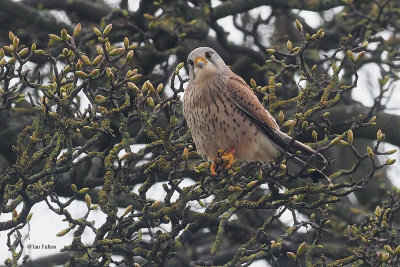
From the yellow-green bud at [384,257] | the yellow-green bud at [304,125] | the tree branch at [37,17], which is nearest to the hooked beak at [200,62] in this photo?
the yellow-green bud at [304,125]

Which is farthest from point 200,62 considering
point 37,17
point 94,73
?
point 37,17

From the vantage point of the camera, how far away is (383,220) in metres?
4.31

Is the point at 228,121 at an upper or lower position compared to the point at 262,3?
lower

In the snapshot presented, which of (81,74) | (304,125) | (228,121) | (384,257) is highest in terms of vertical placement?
(81,74)

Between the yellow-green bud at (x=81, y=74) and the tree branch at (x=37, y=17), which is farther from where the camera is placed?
the tree branch at (x=37, y=17)

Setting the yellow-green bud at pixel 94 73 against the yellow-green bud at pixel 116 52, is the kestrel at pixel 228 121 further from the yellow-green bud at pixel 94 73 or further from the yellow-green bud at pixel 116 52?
the yellow-green bud at pixel 94 73

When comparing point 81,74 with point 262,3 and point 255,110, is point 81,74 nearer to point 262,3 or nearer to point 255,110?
point 255,110

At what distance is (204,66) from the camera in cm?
548

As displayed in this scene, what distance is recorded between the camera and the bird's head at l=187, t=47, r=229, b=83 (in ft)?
17.7

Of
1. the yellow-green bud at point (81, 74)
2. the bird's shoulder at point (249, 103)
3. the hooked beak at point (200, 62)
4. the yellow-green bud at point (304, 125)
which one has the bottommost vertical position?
the bird's shoulder at point (249, 103)

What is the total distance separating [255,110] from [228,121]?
0.20 metres

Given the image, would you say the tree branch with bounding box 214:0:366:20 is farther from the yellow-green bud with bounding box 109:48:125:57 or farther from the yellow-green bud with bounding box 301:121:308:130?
the yellow-green bud with bounding box 301:121:308:130

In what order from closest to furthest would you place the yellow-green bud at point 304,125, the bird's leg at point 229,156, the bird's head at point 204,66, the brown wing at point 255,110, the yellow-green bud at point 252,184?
the yellow-green bud at point 304,125
the yellow-green bud at point 252,184
the bird's leg at point 229,156
the brown wing at point 255,110
the bird's head at point 204,66

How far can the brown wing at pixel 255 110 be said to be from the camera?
16.8 feet
